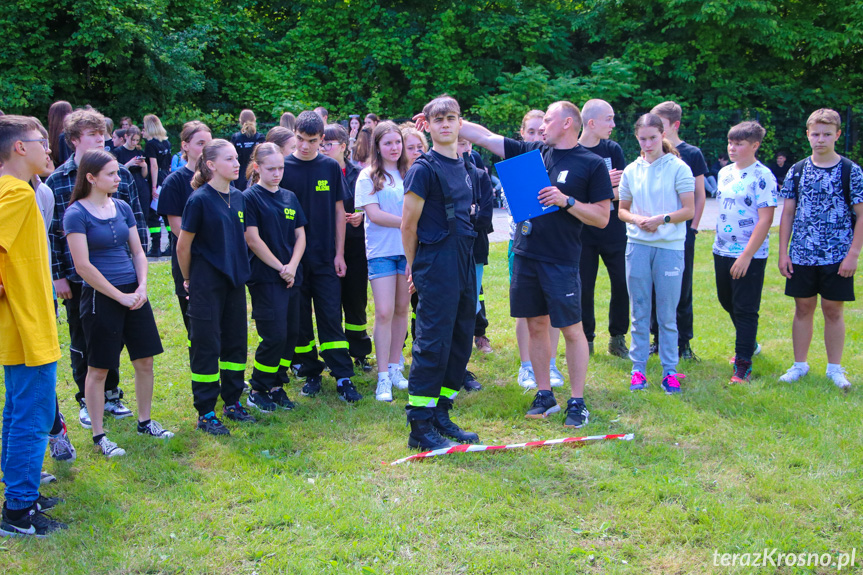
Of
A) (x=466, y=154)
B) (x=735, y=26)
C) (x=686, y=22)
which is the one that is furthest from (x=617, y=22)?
(x=466, y=154)

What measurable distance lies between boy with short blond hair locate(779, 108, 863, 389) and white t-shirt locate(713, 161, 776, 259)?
17cm

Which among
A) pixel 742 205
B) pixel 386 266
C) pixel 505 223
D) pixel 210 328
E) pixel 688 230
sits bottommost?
pixel 505 223

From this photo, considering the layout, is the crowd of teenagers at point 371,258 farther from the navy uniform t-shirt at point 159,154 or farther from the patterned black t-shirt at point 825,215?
the navy uniform t-shirt at point 159,154

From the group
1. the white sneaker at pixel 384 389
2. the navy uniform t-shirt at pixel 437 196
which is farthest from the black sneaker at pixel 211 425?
the navy uniform t-shirt at pixel 437 196

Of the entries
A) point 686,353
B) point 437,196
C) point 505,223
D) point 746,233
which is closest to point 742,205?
point 746,233

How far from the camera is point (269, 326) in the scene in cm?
521

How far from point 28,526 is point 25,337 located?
0.96 m

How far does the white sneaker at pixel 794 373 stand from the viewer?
5.73 m

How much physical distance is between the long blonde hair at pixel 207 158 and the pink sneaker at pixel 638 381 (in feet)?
11.5

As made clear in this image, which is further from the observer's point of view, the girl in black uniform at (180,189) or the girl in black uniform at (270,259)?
the girl in black uniform at (180,189)

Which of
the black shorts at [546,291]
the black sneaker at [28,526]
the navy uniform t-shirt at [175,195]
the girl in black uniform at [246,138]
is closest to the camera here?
the black sneaker at [28,526]

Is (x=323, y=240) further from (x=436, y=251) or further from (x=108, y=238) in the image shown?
(x=108, y=238)

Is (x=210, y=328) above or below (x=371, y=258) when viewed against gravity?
below

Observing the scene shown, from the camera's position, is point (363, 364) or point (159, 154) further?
point (159, 154)
